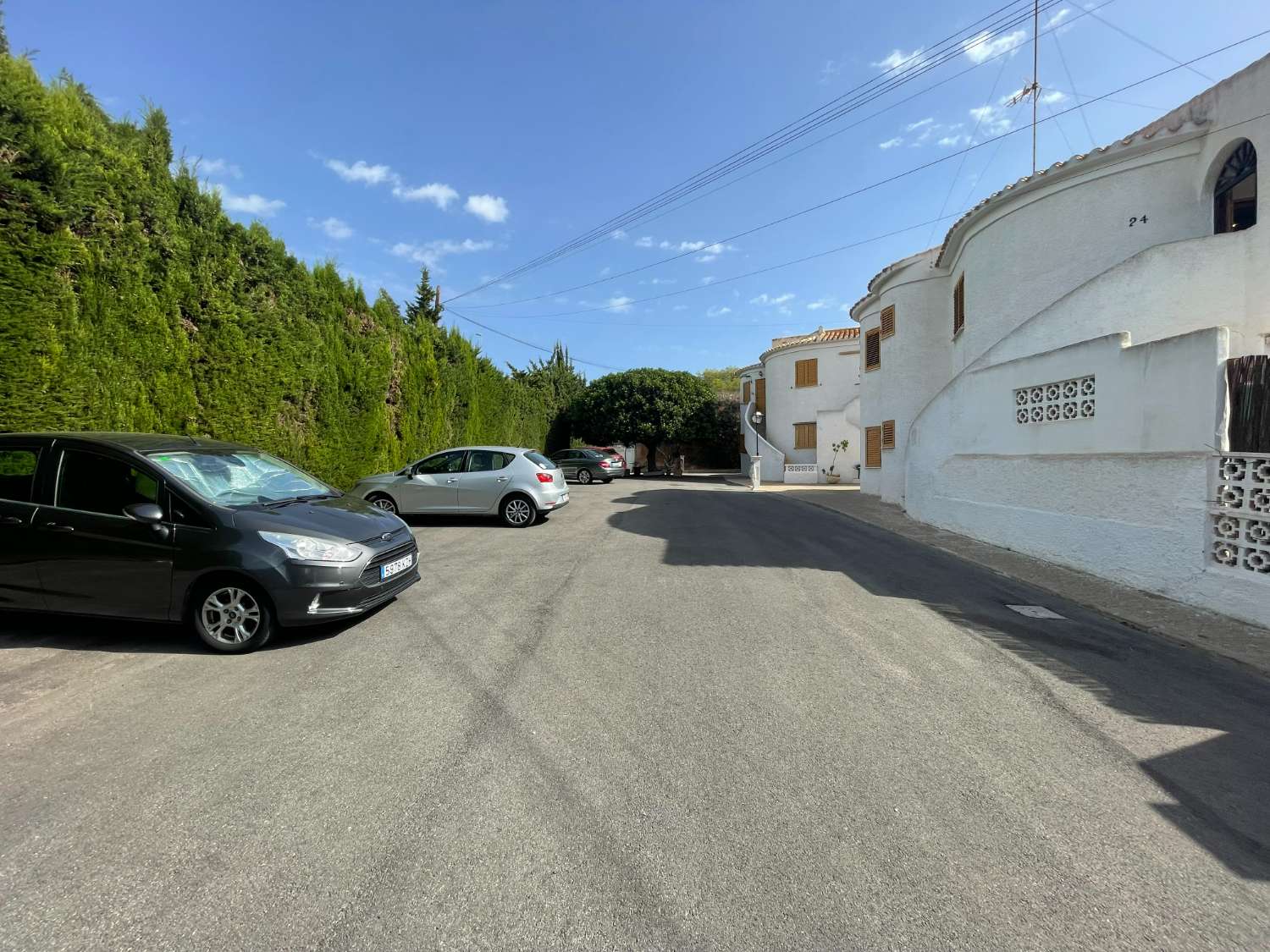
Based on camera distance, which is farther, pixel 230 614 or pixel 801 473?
pixel 801 473

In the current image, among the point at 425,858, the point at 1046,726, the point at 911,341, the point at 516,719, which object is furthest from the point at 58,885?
the point at 911,341

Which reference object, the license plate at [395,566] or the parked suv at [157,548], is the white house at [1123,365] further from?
the parked suv at [157,548]

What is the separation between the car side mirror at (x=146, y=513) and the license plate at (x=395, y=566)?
5.10 ft

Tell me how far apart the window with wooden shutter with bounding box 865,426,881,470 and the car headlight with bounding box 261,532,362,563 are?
626 inches

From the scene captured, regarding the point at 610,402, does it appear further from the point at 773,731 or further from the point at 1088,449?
the point at 773,731

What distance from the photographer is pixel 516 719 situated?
329 cm

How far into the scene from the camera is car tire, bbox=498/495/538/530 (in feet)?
35.3

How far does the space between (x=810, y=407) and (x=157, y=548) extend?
1025 inches

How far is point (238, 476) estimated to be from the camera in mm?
5008

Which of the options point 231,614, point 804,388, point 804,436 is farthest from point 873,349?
point 231,614

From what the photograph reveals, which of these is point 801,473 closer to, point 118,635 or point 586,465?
point 586,465

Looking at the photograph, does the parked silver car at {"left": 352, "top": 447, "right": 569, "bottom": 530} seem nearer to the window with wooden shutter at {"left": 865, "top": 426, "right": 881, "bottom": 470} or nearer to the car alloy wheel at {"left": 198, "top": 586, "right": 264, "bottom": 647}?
the car alloy wheel at {"left": 198, "top": 586, "right": 264, "bottom": 647}

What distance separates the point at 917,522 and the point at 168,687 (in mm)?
12006

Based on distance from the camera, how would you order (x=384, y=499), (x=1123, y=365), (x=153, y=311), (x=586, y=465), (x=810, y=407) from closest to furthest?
(x=1123, y=365) < (x=153, y=311) < (x=384, y=499) < (x=586, y=465) < (x=810, y=407)
